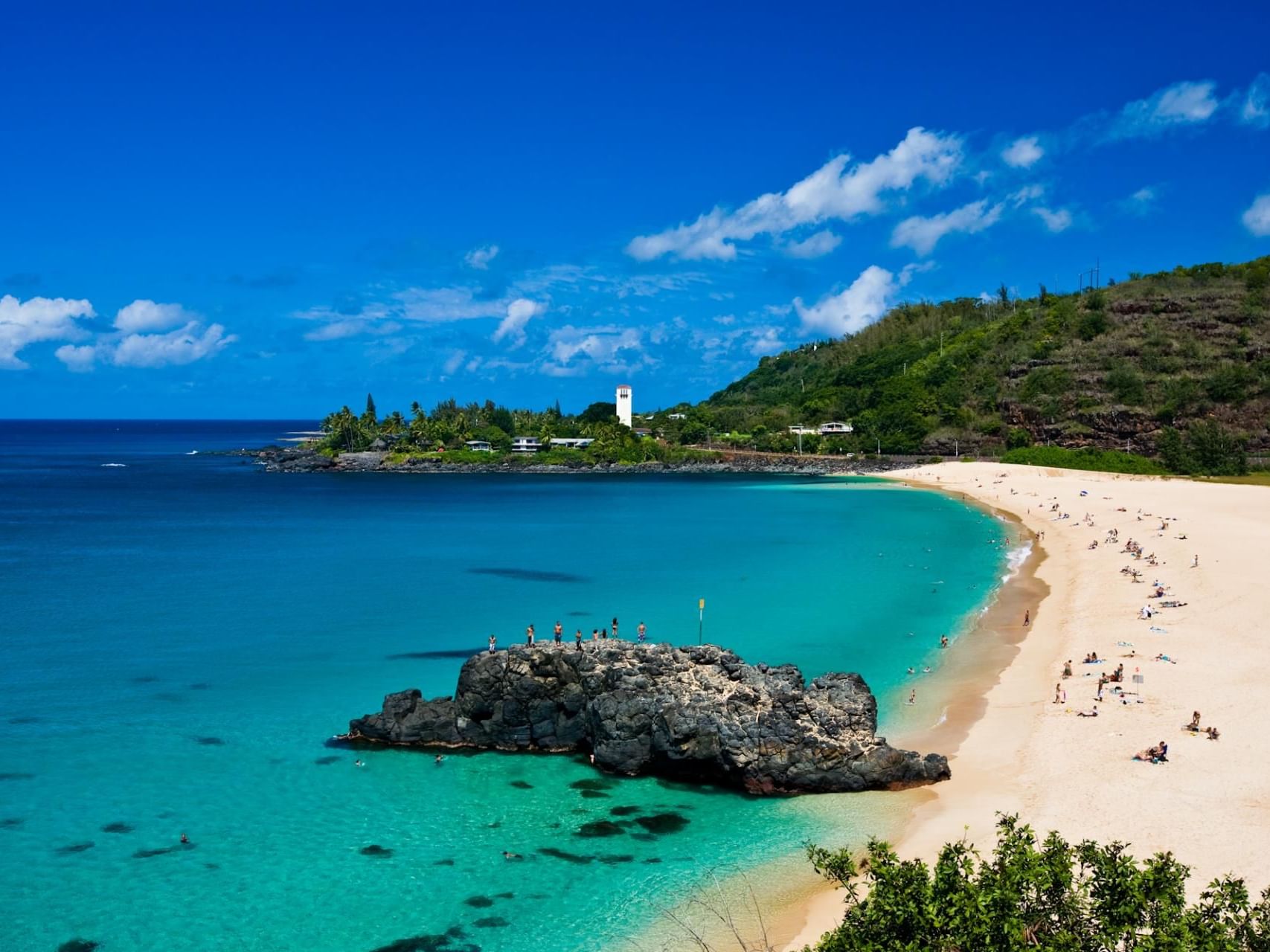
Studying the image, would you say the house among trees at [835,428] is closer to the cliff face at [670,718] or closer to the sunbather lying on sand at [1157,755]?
the cliff face at [670,718]

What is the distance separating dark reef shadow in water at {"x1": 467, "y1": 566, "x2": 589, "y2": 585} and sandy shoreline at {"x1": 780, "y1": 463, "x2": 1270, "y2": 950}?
25.6 m

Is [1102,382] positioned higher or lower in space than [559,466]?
higher

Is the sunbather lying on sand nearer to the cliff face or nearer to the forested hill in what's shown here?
the cliff face

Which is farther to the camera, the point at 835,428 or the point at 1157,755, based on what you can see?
the point at 835,428

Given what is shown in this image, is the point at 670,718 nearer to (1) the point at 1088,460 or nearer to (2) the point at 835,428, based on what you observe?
(1) the point at 1088,460

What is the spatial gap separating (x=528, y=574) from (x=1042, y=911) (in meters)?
50.2

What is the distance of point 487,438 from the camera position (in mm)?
181875

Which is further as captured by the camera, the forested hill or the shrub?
the forested hill

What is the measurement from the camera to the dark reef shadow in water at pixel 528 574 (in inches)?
2384

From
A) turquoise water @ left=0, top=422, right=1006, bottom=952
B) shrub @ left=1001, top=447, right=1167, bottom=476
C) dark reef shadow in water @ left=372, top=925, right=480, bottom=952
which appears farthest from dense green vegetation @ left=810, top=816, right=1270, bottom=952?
shrub @ left=1001, top=447, right=1167, bottom=476

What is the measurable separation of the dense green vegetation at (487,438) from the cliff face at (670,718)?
139049 millimetres

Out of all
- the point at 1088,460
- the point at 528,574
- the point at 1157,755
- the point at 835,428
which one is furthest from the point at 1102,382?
the point at 1157,755

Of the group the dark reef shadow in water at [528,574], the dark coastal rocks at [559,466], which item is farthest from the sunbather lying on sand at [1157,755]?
the dark coastal rocks at [559,466]

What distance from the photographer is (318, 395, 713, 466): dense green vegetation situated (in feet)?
564
